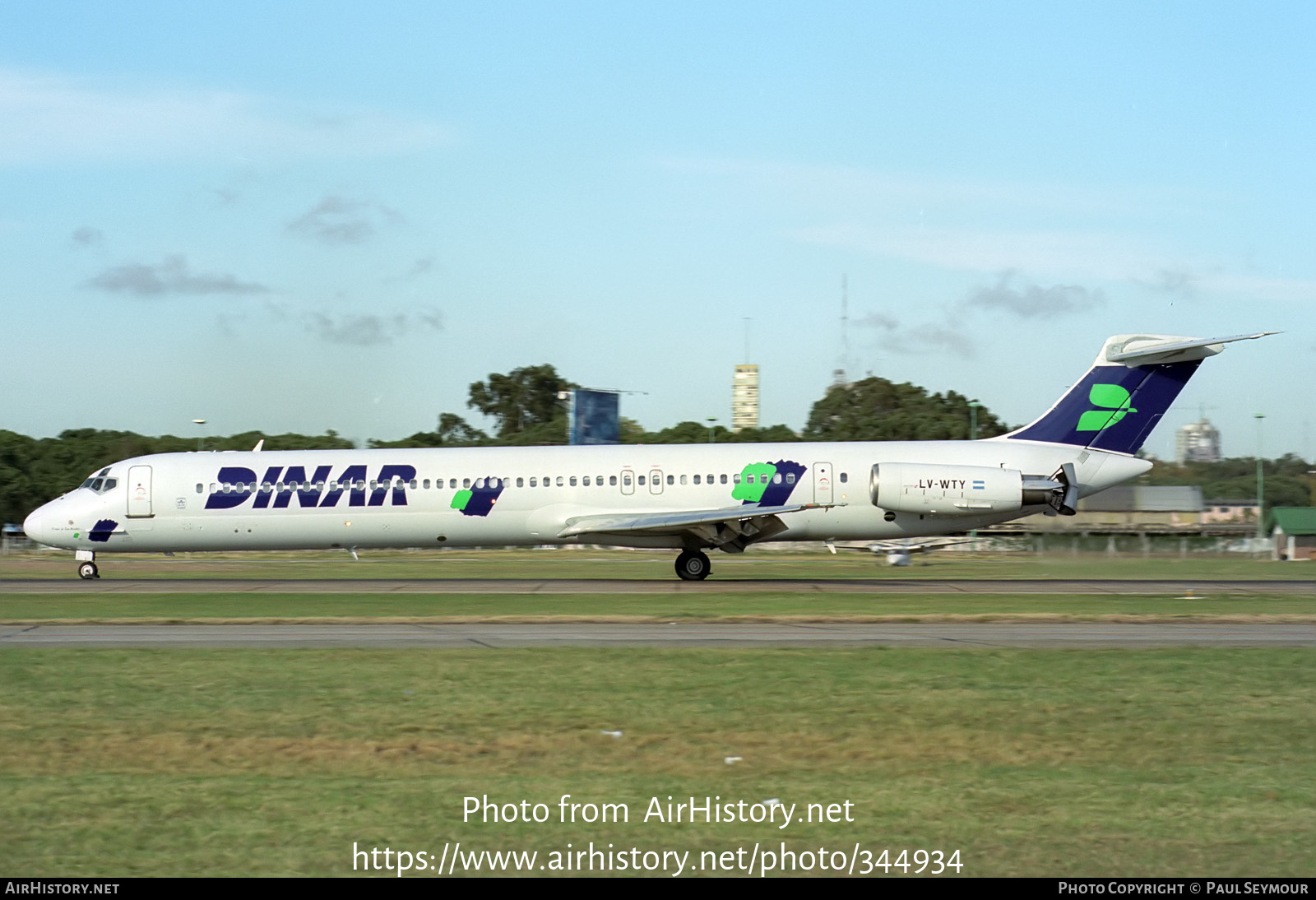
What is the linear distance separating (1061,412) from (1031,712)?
22561 mm

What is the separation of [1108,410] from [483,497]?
16.7m

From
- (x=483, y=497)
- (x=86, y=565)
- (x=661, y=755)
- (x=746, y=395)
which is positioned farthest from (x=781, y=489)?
(x=746, y=395)

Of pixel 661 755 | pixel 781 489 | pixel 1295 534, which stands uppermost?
pixel 781 489

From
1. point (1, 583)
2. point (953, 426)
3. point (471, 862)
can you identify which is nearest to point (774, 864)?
point (471, 862)

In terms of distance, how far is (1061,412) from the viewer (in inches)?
1298

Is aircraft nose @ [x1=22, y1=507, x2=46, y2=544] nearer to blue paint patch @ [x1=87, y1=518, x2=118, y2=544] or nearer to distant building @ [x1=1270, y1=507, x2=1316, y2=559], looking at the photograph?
blue paint patch @ [x1=87, y1=518, x2=118, y2=544]

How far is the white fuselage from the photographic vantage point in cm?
3219

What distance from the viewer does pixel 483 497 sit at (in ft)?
107

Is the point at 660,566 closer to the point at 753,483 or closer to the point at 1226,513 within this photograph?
the point at 753,483

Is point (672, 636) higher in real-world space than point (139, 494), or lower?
lower

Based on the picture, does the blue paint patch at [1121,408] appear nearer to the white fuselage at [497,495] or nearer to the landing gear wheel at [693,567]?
the white fuselage at [497,495]

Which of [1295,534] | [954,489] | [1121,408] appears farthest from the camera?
[1295,534]

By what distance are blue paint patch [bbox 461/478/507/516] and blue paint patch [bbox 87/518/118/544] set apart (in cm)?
974
